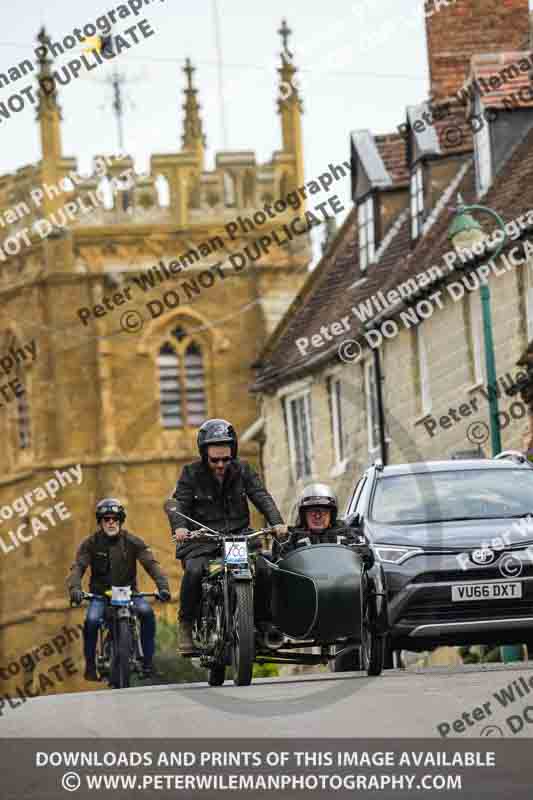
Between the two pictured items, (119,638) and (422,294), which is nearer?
(119,638)

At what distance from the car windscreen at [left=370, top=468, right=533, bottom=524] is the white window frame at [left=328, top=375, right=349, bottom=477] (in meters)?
24.5

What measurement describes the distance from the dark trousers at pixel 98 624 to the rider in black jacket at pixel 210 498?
328 centimetres

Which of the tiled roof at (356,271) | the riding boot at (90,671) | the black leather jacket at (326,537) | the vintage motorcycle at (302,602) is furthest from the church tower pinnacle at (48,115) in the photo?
the vintage motorcycle at (302,602)

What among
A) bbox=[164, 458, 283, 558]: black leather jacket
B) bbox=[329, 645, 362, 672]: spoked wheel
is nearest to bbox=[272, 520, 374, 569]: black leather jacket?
bbox=[164, 458, 283, 558]: black leather jacket

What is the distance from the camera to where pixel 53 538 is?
71000 mm

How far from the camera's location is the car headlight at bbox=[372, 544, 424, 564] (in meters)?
17.7

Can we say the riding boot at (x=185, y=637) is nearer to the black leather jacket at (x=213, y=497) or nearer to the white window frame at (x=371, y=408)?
the black leather jacket at (x=213, y=497)

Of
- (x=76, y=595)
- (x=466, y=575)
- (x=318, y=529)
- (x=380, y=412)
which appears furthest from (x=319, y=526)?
(x=380, y=412)

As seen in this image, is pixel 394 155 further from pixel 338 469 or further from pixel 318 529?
pixel 318 529

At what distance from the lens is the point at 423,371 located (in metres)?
37.9

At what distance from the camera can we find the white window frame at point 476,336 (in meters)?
34.8

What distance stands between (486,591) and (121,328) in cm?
5442

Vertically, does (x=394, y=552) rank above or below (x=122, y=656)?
above

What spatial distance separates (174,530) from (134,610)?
3831mm
